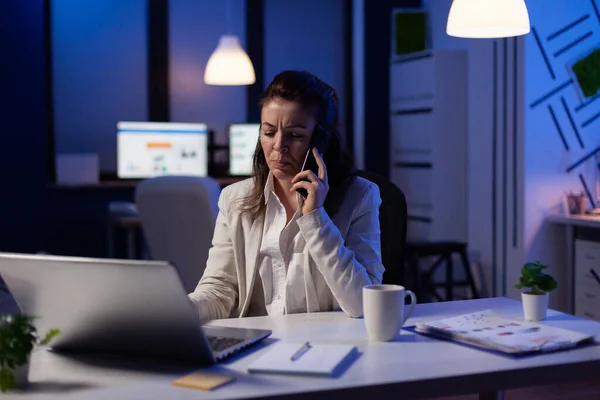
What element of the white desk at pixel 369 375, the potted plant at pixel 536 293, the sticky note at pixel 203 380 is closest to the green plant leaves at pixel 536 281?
the potted plant at pixel 536 293

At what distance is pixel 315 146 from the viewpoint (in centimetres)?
198

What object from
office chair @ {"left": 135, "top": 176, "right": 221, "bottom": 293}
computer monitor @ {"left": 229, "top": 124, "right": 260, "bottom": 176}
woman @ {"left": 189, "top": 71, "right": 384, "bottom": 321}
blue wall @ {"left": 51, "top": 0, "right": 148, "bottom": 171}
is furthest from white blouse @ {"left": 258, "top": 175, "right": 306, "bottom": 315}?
blue wall @ {"left": 51, "top": 0, "right": 148, "bottom": 171}

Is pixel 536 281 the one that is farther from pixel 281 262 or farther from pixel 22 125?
pixel 22 125

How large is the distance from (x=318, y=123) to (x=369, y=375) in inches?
36.9

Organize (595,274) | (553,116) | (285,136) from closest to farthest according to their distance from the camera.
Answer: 1. (285,136)
2. (595,274)
3. (553,116)

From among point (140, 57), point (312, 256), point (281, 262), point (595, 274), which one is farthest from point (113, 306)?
point (140, 57)

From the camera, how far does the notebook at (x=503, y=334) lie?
4.55 feet

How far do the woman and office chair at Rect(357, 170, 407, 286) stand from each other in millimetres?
181

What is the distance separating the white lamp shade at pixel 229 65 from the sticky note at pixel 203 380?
4.03 metres

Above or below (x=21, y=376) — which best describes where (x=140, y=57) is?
above

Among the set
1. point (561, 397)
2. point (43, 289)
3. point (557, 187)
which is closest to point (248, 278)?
point (43, 289)

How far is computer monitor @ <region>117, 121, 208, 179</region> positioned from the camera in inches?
209

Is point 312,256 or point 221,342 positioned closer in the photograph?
point 221,342

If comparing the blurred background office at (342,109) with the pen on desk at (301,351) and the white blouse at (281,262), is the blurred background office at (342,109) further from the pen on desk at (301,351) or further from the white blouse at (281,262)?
the pen on desk at (301,351)
